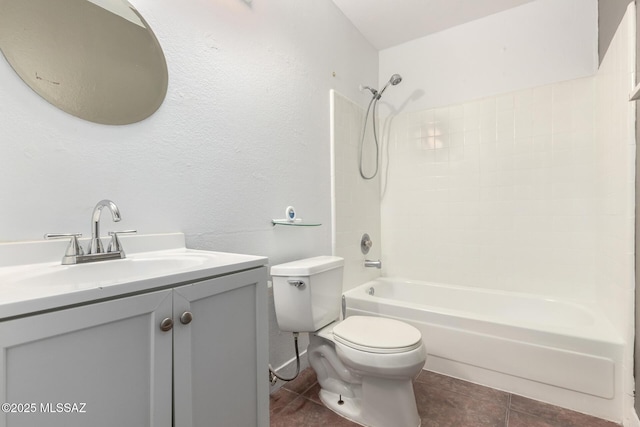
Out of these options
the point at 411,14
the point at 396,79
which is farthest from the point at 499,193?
the point at 411,14

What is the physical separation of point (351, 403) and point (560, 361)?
1076mm

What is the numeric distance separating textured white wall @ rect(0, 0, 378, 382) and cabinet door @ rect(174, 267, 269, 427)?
52 centimetres

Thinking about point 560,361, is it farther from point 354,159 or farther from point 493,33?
point 493,33

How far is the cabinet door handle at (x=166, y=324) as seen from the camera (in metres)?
0.68

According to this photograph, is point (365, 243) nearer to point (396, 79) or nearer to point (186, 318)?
point (396, 79)

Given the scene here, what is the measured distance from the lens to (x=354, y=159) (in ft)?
7.99

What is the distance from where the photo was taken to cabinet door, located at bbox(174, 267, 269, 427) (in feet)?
2.38

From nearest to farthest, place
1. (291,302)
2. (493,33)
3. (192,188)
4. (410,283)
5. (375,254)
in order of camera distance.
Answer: (192,188), (291,302), (493,33), (410,283), (375,254)

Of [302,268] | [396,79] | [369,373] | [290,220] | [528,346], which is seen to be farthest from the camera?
[396,79]

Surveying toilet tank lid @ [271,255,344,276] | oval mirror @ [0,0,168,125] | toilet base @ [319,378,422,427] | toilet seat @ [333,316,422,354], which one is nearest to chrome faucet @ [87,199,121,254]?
oval mirror @ [0,0,168,125]

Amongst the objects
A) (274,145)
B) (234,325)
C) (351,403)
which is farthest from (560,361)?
(274,145)

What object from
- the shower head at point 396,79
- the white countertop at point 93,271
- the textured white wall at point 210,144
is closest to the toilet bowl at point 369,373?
the textured white wall at point 210,144

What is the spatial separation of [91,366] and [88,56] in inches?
38.5

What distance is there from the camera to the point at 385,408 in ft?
4.59
